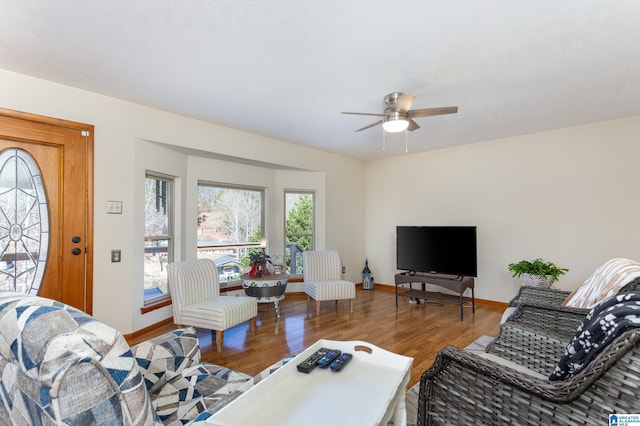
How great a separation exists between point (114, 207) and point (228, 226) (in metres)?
1.82

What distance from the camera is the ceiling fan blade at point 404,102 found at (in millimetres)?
2617

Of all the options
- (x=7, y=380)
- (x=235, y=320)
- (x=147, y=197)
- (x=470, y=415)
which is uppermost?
(x=147, y=197)

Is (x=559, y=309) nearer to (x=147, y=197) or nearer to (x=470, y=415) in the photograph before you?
(x=470, y=415)

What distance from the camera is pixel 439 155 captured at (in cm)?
527

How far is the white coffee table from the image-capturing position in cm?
113

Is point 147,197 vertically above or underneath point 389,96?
underneath

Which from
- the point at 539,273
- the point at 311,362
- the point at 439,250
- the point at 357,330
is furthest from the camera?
the point at 439,250

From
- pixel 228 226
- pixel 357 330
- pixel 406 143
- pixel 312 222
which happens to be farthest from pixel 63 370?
pixel 312 222

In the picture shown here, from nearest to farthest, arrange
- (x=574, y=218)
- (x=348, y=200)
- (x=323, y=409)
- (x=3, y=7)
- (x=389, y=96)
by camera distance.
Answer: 1. (x=323, y=409)
2. (x=3, y=7)
3. (x=389, y=96)
4. (x=574, y=218)
5. (x=348, y=200)

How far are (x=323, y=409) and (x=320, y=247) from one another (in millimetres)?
4234

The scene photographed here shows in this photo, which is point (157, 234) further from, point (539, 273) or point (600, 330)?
point (539, 273)

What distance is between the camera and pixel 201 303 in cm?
318

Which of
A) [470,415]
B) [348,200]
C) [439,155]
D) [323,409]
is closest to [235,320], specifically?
[323,409]

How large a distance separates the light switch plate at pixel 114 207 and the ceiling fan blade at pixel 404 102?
9.66 ft
